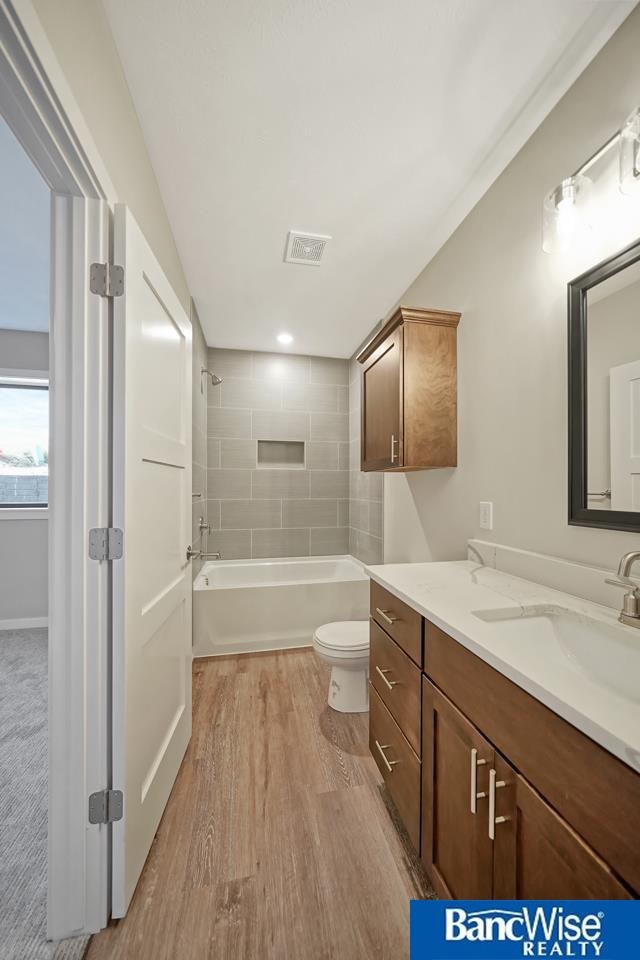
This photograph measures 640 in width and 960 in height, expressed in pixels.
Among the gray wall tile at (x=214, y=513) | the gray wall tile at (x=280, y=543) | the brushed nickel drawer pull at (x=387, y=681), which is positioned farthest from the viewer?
the gray wall tile at (x=280, y=543)

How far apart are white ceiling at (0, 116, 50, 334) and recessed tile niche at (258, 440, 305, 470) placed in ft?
6.65

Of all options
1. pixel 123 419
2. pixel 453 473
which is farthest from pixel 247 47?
pixel 453 473

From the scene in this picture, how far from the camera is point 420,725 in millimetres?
1130

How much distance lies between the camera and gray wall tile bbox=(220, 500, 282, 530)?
361 cm

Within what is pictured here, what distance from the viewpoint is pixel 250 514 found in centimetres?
367

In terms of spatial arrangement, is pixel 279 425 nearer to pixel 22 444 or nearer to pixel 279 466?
pixel 279 466

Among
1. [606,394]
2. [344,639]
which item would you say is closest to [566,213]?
[606,394]

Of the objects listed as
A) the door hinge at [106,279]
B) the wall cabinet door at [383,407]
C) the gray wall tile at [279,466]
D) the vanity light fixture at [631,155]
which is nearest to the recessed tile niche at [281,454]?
the gray wall tile at [279,466]

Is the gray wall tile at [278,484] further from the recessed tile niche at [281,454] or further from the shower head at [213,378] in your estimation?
the shower head at [213,378]

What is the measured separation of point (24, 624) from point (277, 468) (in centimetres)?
255

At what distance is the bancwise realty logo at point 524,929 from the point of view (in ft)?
1.77

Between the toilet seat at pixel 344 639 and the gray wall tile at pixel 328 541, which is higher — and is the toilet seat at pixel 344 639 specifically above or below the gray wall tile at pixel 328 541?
below

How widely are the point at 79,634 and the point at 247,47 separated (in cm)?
178

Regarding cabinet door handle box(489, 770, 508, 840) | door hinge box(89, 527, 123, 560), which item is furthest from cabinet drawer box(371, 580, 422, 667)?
door hinge box(89, 527, 123, 560)
